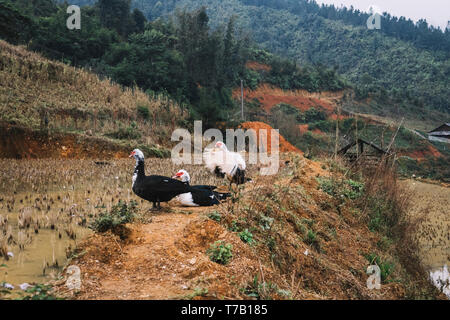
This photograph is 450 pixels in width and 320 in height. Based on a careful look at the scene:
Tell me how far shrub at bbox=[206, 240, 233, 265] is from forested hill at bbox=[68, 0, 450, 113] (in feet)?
192

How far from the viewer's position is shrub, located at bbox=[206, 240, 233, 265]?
3885 mm

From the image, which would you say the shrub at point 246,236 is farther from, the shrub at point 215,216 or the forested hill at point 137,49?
the forested hill at point 137,49

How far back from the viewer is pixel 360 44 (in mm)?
94562

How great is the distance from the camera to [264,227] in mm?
5266

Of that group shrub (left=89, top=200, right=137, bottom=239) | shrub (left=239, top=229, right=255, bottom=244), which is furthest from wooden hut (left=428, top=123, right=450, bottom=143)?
shrub (left=89, top=200, right=137, bottom=239)

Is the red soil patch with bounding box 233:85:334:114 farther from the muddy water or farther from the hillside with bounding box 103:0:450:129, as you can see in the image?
the muddy water

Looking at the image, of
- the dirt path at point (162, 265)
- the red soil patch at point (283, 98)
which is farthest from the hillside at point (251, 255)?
the red soil patch at point (283, 98)

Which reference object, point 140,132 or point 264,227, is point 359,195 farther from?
point 140,132

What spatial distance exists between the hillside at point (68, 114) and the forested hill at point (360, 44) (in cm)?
4622

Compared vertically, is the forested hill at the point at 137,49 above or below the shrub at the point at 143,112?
above

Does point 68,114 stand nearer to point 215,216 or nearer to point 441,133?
point 215,216

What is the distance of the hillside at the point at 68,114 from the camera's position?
1376cm
